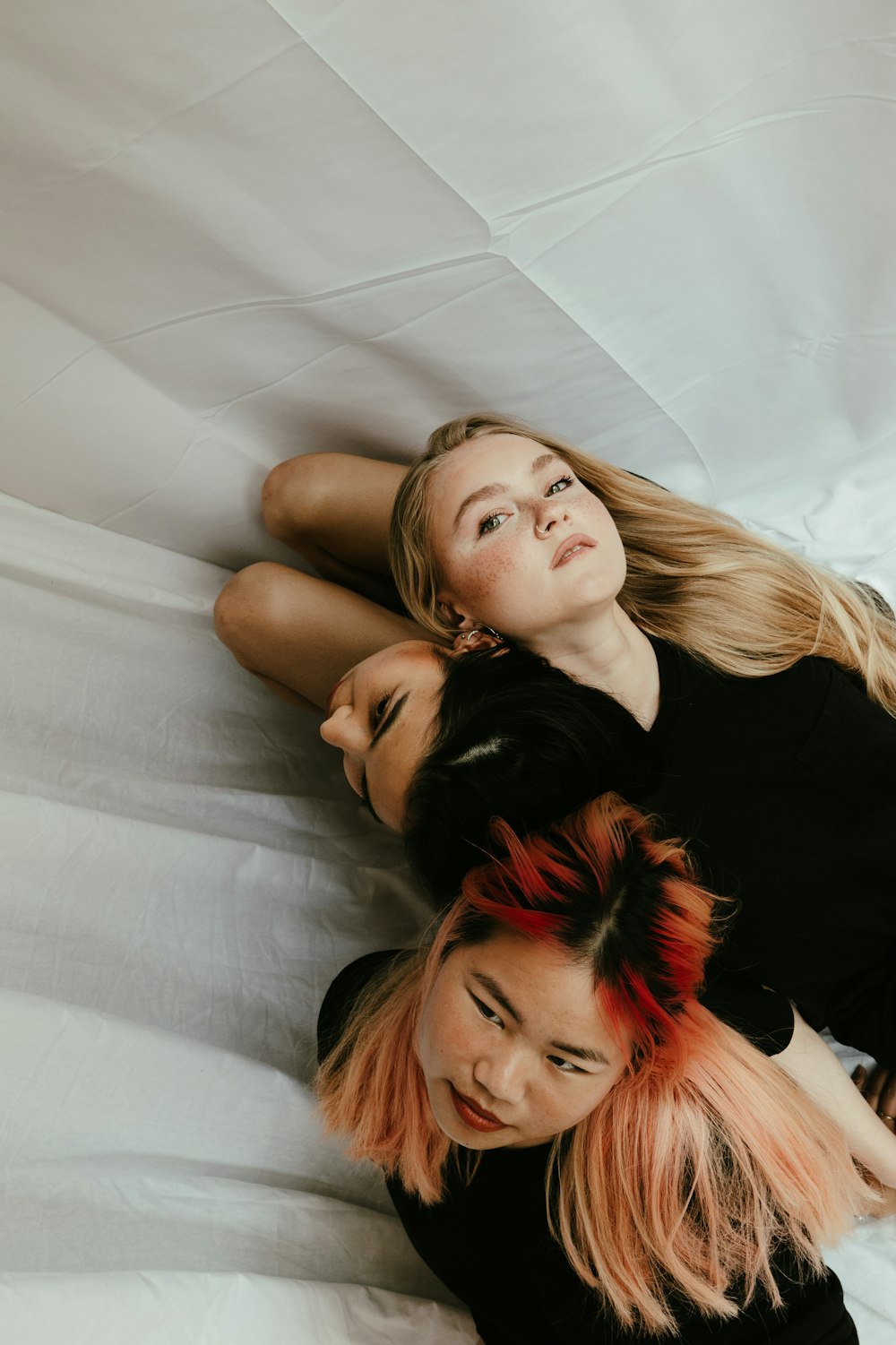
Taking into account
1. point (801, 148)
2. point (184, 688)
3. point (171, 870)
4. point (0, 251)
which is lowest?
point (171, 870)

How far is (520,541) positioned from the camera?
1.04 m

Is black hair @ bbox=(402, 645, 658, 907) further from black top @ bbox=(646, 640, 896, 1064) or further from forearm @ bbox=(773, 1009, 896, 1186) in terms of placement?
forearm @ bbox=(773, 1009, 896, 1186)

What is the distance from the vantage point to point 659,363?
4.59 ft

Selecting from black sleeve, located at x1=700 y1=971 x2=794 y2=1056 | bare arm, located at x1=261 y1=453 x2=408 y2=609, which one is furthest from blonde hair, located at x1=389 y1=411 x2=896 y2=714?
black sleeve, located at x1=700 y1=971 x2=794 y2=1056

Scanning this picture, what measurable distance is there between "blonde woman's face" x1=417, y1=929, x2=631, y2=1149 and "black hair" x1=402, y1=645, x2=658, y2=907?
11cm

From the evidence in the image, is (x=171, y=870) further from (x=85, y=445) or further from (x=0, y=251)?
(x=0, y=251)

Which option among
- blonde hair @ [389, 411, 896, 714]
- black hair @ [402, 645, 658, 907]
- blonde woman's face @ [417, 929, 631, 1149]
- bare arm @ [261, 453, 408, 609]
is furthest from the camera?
bare arm @ [261, 453, 408, 609]

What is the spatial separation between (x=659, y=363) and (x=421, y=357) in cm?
35

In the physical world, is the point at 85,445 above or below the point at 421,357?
below

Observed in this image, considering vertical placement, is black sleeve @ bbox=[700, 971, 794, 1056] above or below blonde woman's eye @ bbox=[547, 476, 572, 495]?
below

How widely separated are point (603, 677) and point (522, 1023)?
431 mm

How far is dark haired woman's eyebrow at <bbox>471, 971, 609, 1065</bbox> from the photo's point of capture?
82 centimetres

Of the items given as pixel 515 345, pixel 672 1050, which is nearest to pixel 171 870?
pixel 672 1050

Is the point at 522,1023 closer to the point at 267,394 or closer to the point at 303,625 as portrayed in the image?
the point at 303,625
